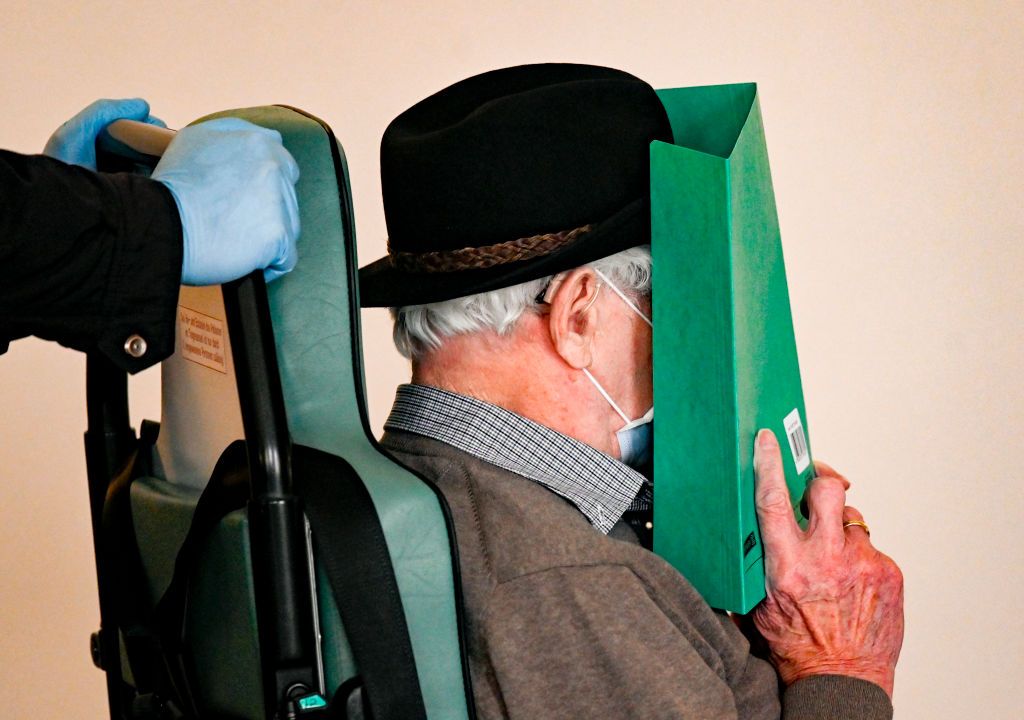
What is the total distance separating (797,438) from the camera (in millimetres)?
1391

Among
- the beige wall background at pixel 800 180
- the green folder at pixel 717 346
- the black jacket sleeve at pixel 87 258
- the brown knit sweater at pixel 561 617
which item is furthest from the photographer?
the beige wall background at pixel 800 180

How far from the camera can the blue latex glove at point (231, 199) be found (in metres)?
0.89

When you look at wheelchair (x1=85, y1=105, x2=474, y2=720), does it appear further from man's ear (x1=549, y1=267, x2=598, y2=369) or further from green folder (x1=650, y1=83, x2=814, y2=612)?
green folder (x1=650, y1=83, x2=814, y2=612)

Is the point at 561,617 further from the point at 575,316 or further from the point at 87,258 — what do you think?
the point at 87,258

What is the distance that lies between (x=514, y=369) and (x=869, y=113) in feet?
4.80

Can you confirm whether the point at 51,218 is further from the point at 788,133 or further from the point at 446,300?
the point at 788,133

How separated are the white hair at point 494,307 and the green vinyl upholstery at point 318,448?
0.17 meters

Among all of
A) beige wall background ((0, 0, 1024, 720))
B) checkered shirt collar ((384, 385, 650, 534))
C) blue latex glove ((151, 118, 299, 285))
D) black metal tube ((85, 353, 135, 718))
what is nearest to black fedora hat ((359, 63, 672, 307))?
checkered shirt collar ((384, 385, 650, 534))

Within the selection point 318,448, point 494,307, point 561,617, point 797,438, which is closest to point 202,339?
point 318,448

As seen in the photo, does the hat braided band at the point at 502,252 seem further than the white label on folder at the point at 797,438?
No

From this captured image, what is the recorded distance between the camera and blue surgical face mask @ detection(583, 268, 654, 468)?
1.28 metres

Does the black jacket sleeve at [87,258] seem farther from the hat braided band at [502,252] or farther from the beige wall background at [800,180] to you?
the beige wall background at [800,180]

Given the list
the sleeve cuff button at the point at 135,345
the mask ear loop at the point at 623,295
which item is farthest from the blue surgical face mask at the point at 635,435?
the sleeve cuff button at the point at 135,345

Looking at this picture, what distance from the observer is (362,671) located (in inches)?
36.3
